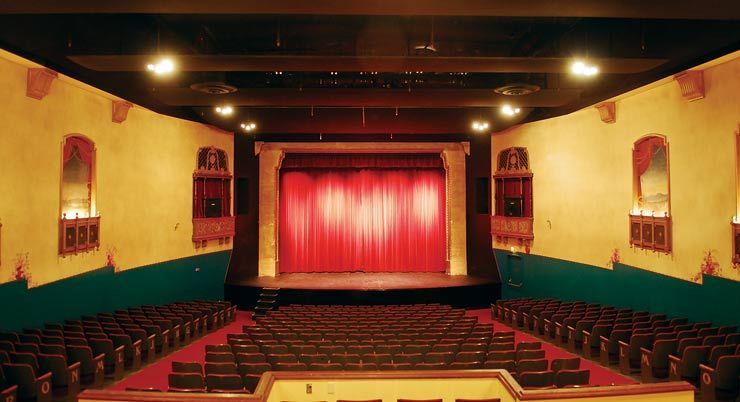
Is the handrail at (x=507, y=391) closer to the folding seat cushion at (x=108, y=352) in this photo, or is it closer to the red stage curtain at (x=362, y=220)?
the folding seat cushion at (x=108, y=352)

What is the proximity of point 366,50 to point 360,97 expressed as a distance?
1245 mm

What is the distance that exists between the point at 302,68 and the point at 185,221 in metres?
7.90

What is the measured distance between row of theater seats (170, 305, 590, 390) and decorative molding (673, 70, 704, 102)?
6.04 metres

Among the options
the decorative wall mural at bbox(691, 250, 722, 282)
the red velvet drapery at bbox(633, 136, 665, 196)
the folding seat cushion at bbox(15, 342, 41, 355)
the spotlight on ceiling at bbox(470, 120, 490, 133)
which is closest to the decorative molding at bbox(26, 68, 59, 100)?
the folding seat cushion at bbox(15, 342, 41, 355)

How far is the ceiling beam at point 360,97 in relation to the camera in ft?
37.1

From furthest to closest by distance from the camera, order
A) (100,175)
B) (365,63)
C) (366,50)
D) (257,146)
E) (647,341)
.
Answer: (257,146) < (366,50) < (100,175) < (365,63) < (647,341)

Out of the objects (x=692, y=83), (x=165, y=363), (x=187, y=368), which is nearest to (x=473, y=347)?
(x=187, y=368)

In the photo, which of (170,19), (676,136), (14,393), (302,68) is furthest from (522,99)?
(14,393)

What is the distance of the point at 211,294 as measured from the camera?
52.0ft

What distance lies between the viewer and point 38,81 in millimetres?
9133

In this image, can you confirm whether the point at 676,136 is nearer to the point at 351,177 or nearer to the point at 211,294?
the point at 351,177

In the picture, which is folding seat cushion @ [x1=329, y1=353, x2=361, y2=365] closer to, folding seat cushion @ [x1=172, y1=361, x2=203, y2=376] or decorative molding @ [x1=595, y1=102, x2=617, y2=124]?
folding seat cushion @ [x1=172, y1=361, x2=203, y2=376]

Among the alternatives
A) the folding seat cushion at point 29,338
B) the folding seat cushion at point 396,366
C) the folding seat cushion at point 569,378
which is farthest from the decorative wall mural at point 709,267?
the folding seat cushion at point 29,338

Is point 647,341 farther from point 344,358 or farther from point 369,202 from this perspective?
point 369,202
